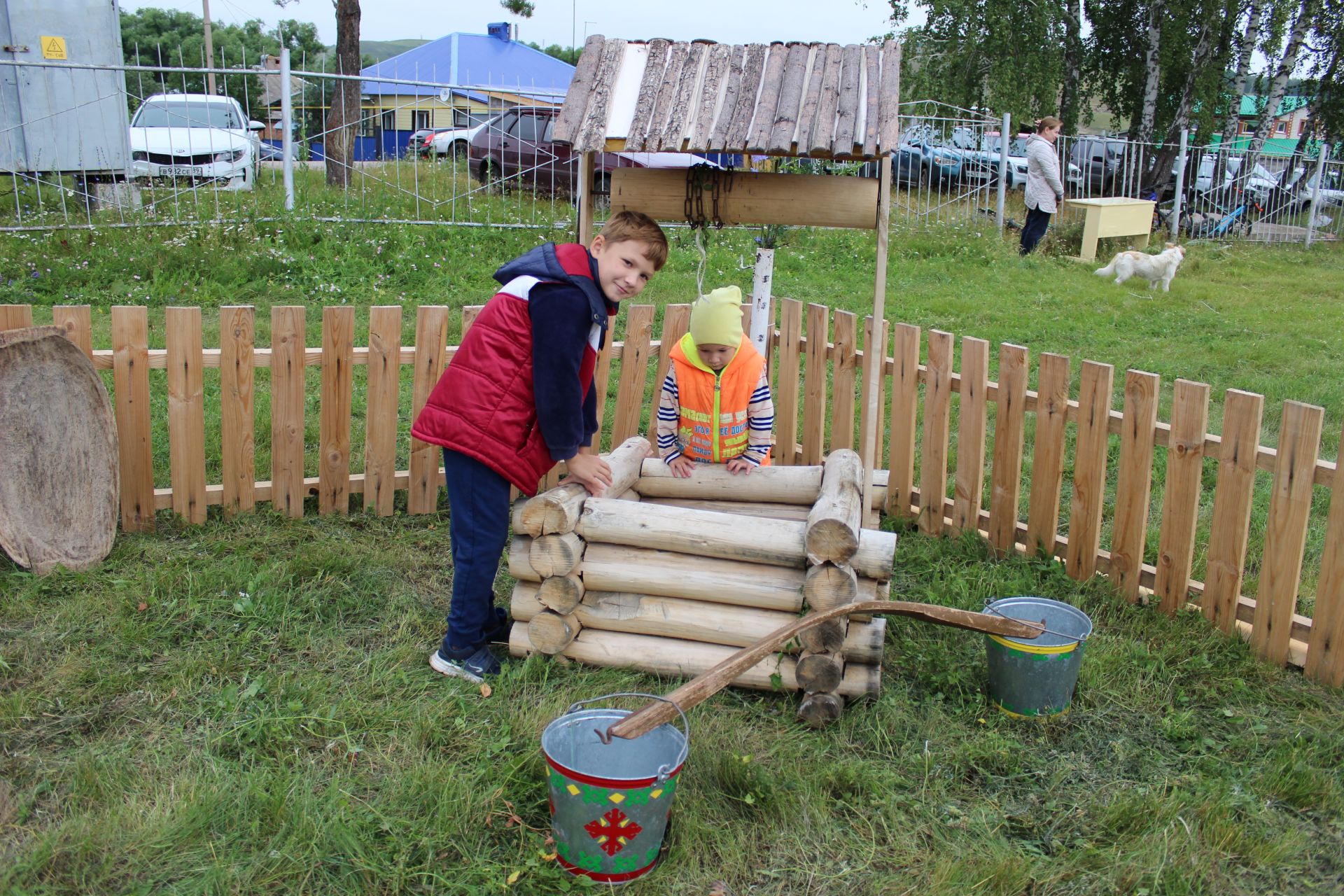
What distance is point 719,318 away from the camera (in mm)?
3914

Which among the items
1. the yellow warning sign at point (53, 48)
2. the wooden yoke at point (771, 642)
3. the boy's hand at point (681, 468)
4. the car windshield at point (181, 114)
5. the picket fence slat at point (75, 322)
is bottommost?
the wooden yoke at point (771, 642)

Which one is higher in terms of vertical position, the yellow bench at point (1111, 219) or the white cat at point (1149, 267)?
the yellow bench at point (1111, 219)

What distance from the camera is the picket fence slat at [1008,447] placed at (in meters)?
4.65

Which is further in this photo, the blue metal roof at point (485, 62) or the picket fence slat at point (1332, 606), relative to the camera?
the blue metal roof at point (485, 62)

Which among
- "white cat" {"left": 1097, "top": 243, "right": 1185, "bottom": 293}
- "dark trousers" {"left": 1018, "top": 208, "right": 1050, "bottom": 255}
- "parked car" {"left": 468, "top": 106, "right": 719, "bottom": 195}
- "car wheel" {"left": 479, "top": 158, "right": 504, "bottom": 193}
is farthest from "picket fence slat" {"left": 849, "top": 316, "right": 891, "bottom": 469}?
"parked car" {"left": 468, "top": 106, "right": 719, "bottom": 195}

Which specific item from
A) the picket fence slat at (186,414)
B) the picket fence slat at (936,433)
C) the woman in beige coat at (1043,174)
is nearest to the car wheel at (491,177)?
the woman in beige coat at (1043,174)

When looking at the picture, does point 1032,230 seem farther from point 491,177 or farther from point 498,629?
point 498,629

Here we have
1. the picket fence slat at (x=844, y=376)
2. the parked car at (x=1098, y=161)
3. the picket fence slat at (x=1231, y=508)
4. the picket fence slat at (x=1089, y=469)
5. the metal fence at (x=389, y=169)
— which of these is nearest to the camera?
the picket fence slat at (x=1231, y=508)

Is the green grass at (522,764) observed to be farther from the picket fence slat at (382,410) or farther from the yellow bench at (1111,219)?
the yellow bench at (1111,219)

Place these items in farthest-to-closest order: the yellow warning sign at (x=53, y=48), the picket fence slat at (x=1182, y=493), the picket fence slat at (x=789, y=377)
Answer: the yellow warning sign at (x=53, y=48) < the picket fence slat at (x=789, y=377) < the picket fence slat at (x=1182, y=493)

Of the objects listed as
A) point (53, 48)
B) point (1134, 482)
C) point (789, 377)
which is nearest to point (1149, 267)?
point (789, 377)

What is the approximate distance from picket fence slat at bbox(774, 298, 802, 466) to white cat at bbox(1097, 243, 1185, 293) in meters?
6.69

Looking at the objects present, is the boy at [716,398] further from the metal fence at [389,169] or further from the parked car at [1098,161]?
the parked car at [1098,161]

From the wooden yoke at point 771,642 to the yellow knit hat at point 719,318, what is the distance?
1140 mm
